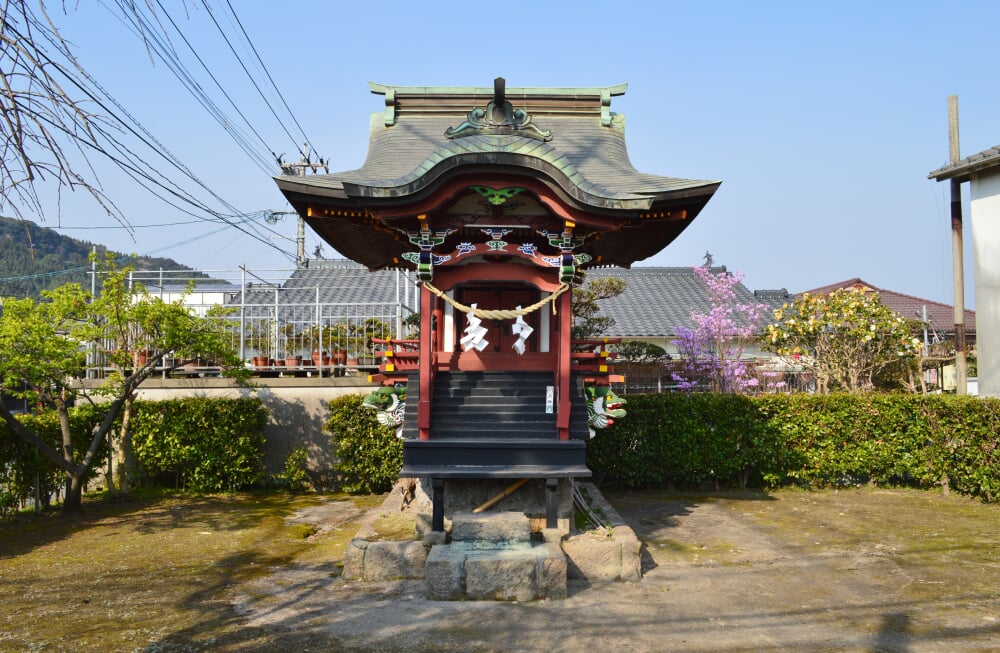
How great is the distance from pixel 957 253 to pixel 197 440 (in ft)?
46.4

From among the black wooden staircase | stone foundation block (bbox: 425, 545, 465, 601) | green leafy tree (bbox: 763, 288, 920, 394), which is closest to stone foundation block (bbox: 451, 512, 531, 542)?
the black wooden staircase

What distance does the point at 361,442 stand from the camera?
1190 cm

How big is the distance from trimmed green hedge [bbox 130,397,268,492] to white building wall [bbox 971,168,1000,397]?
13785 millimetres

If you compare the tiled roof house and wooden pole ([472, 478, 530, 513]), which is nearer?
wooden pole ([472, 478, 530, 513])

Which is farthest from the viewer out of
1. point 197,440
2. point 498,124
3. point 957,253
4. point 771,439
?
Result: point 957,253

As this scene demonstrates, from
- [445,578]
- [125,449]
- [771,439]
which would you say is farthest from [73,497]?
[771,439]

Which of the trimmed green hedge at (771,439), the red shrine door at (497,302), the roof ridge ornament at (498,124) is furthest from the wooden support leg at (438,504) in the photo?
the trimmed green hedge at (771,439)

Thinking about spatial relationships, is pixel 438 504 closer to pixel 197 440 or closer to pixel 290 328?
pixel 197 440

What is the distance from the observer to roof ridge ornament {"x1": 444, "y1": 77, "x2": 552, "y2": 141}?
9.06 meters

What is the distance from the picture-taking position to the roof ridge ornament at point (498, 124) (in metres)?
9.06

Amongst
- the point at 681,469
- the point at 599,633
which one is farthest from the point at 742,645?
the point at 681,469

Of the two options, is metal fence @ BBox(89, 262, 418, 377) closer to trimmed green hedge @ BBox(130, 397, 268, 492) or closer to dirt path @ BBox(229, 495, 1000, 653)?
trimmed green hedge @ BBox(130, 397, 268, 492)

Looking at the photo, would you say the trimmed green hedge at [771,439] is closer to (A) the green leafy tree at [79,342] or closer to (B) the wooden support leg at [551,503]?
(B) the wooden support leg at [551,503]

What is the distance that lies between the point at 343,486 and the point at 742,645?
847 cm
